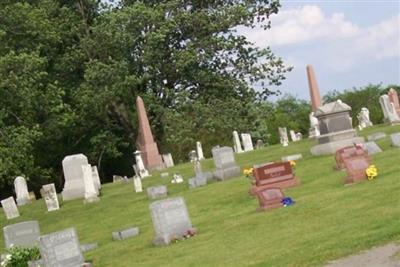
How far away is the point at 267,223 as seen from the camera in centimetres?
1338

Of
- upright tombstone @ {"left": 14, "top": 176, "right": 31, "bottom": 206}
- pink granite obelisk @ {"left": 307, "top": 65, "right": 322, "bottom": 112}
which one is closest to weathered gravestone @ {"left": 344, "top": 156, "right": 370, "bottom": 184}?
upright tombstone @ {"left": 14, "top": 176, "right": 31, "bottom": 206}

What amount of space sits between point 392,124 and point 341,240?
72.2ft

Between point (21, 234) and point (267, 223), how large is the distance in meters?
6.59

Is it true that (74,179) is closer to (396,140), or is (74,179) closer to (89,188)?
(89,188)

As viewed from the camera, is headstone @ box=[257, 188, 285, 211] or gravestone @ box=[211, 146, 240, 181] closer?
headstone @ box=[257, 188, 285, 211]

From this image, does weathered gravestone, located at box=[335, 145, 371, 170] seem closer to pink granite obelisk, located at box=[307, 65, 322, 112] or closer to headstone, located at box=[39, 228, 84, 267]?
headstone, located at box=[39, 228, 84, 267]

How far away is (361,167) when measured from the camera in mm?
15922

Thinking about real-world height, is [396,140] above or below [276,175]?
above

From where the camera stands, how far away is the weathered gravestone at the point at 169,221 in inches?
559

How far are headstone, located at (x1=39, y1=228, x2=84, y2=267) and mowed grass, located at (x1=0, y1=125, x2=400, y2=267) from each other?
578mm

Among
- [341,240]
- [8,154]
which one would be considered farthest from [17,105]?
[341,240]

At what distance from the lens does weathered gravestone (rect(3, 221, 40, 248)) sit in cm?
1658

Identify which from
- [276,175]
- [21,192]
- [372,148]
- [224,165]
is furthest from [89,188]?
[372,148]

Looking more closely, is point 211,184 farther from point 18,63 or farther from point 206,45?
point 206,45
